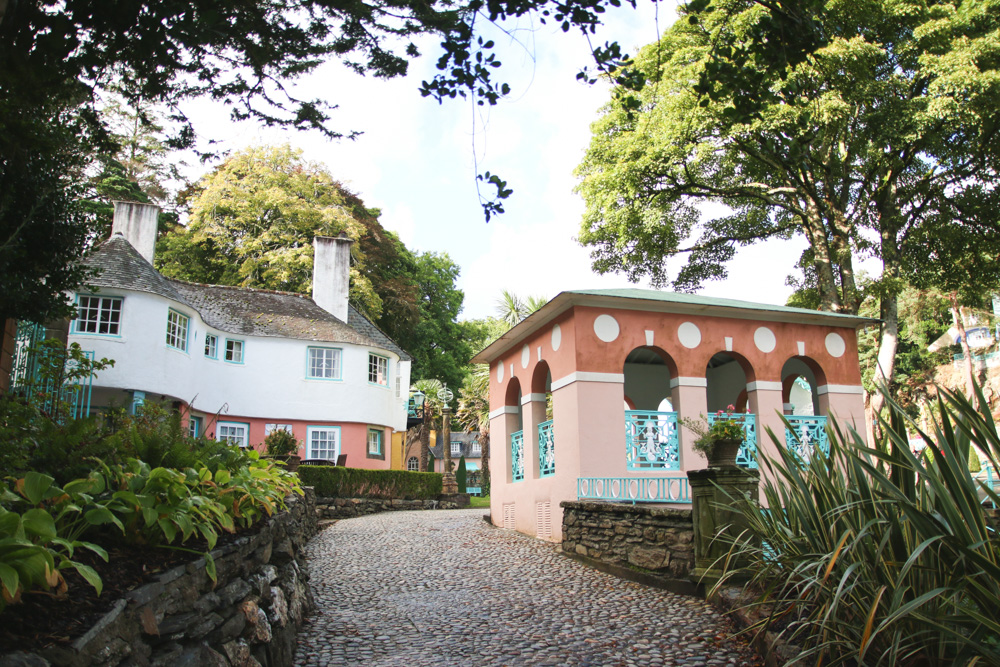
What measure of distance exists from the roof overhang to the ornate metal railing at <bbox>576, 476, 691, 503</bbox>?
267cm

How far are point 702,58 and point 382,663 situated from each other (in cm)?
1501

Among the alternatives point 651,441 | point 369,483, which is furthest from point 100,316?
point 651,441

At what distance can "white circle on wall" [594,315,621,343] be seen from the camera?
37.2ft

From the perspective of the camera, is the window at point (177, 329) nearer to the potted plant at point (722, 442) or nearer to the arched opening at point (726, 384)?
the arched opening at point (726, 384)

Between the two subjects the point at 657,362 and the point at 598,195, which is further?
the point at 598,195

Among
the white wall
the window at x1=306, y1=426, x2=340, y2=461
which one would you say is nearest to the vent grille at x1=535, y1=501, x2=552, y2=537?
the white wall

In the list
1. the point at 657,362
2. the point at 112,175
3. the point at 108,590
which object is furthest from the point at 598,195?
the point at 112,175

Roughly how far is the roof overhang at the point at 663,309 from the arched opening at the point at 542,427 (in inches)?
30.6

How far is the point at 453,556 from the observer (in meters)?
10.3

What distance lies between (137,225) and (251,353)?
17.8ft

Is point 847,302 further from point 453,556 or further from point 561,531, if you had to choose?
point 453,556

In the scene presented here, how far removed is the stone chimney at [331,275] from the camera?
2628 cm

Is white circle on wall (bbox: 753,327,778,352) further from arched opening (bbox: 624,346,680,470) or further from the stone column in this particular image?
the stone column

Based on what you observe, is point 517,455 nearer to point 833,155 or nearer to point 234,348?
point 833,155
